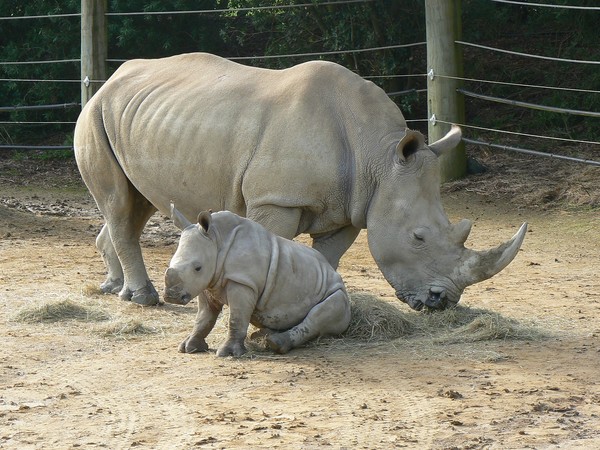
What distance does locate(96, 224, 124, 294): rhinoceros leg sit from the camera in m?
9.34

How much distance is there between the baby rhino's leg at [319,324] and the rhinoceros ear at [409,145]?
98 cm

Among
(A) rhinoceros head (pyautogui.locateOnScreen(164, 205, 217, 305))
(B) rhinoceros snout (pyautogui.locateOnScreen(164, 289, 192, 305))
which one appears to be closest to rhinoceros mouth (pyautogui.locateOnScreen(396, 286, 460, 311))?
(A) rhinoceros head (pyautogui.locateOnScreen(164, 205, 217, 305))

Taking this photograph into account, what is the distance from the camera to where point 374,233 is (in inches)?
309

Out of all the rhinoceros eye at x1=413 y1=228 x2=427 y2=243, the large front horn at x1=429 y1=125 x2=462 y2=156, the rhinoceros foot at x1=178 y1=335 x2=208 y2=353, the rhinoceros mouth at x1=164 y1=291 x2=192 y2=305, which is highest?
the large front horn at x1=429 y1=125 x2=462 y2=156

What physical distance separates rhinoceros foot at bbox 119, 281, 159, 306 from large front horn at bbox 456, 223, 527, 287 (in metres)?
2.27

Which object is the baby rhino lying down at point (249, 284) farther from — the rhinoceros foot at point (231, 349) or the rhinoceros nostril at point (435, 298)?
the rhinoceros nostril at point (435, 298)

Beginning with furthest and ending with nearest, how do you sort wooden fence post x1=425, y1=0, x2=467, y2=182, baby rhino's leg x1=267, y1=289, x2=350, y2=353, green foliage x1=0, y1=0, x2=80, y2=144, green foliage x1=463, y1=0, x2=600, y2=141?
green foliage x1=0, y1=0, x2=80, y2=144 → green foliage x1=463, y1=0, x2=600, y2=141 → wooden fence post x1=425, y1=0, x2=467, y2=182 → baby rhino's leg x1=267, y1=289, x2=350, y2=353

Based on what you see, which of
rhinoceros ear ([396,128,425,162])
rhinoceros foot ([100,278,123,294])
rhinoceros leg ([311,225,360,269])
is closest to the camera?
rhinoceros ear ([396,128,425,162])

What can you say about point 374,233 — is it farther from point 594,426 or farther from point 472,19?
point 472,19

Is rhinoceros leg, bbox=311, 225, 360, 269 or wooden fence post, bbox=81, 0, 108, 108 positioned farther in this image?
wooden fence post, bbox=81, 0, 108, 108

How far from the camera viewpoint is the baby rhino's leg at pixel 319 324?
7.04 meters

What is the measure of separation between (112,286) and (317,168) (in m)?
2.38

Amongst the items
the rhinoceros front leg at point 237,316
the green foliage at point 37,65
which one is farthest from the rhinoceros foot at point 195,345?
the green foliage at point 37,65

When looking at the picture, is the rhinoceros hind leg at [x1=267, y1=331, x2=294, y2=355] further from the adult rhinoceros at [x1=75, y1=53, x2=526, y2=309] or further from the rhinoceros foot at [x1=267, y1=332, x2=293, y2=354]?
the adult rhinoceros at [x1=75, y1=53, x2=526, y2=309]
